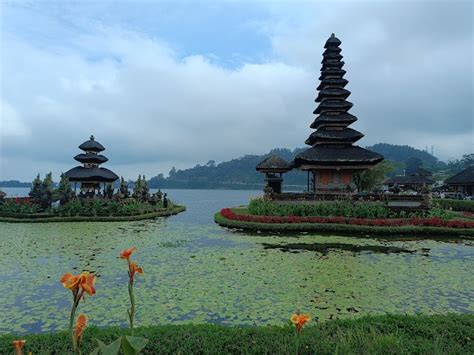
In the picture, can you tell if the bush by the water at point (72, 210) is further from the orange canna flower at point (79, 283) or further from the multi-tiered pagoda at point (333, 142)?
the orange canna flower at point (79, 283)

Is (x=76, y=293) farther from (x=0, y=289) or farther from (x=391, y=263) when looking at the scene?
(x=391, y=263)

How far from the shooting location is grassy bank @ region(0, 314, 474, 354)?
14.7ft

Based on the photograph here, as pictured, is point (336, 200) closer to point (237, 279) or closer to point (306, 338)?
point (237, 279)

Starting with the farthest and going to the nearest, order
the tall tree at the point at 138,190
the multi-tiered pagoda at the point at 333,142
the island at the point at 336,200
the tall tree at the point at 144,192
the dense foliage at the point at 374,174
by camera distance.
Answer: the dense foliage at the point at 374,174, the tall tree at the point at 144,192, the tall tree at the point at 138,190, the multi-tiered pagoda at the point at 333,142, the island at the point at 336,200

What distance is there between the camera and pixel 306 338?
4754 mm

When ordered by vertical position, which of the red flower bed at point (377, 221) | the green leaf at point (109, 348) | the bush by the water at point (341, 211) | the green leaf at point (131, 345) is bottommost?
the red flower bed at point (377, 221)

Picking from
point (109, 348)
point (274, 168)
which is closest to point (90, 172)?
point (274, 168)

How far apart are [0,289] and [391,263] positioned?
→ 12180 millimetres

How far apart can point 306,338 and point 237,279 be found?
492cm

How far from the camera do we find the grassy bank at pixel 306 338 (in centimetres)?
449

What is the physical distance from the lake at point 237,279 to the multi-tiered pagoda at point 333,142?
11.7m

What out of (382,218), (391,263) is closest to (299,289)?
(391,263)

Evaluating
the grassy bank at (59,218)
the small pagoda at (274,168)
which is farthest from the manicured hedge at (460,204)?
the grassy bank at (59,218)

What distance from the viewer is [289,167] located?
1239 inches
